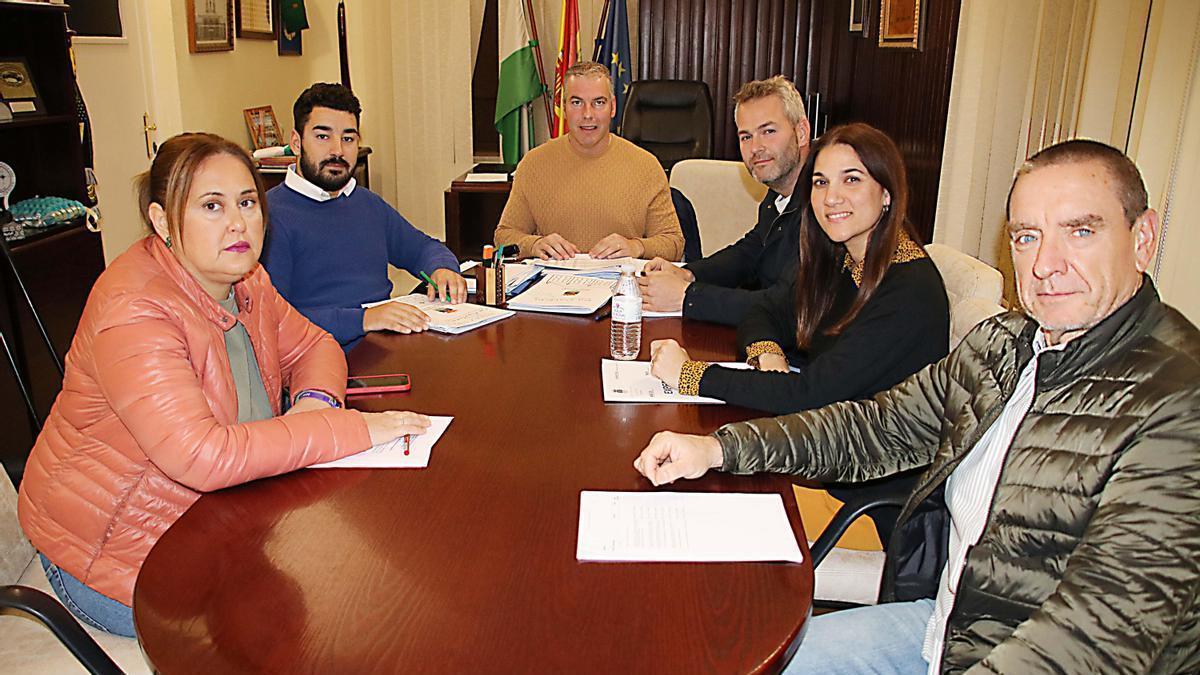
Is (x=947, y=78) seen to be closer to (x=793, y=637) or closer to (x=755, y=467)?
(x=755, y=467)

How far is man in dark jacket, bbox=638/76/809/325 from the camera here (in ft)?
8.29

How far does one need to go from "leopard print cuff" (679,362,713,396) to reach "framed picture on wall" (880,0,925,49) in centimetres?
265

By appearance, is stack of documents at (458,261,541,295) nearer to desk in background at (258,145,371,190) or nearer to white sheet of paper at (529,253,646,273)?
white sheet of paper at (529,253,646,273)

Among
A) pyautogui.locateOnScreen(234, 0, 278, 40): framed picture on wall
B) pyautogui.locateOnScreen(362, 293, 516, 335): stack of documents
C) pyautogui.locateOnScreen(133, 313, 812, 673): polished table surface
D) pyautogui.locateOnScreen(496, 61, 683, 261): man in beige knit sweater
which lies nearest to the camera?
pyautogui.locateOnScreen(133, 313, 812, 673): polished table surface

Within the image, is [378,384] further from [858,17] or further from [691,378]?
[858,17]

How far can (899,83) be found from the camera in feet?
14.5

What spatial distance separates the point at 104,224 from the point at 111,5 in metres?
0.93

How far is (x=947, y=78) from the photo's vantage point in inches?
140

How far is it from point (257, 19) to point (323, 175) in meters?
3.46

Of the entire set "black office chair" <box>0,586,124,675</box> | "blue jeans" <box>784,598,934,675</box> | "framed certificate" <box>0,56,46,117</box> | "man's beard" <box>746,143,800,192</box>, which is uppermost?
"framed certificate" <box>0,56,46,117</box>

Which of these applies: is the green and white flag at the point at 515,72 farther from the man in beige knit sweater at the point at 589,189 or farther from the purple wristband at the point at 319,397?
the purple wristband at the point at 319,397

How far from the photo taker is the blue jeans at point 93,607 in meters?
1.49

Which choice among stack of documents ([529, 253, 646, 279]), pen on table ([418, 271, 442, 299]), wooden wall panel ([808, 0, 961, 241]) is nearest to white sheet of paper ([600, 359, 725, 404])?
pen on table ([418, 271, 442, 299])

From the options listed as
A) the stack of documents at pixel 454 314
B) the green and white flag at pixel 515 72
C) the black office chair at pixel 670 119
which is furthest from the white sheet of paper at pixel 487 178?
the stack of documents at pixel 454 314
